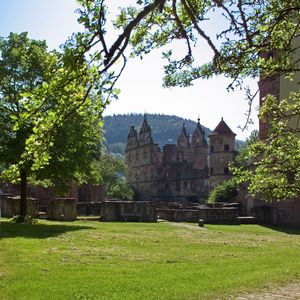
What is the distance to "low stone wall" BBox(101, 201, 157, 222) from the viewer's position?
30781 millimetres

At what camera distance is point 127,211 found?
31359 mm

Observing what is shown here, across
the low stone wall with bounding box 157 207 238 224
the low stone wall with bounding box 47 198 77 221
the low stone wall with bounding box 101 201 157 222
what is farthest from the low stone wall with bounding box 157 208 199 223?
the low stone wall with bounding box 47 198 77 221

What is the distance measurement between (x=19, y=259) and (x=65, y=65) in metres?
8.48

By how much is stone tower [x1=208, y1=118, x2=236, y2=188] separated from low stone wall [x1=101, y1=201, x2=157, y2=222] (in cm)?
3045

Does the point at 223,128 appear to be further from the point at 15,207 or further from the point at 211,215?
the point at 15,207

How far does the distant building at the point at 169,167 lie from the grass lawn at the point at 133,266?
52.6m

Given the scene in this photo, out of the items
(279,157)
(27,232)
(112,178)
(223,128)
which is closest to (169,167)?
(112,178)

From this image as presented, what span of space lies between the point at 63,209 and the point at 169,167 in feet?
159

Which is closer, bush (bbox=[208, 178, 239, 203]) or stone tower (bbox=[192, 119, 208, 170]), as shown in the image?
bush (bbox=[208, 178, 239, 203])

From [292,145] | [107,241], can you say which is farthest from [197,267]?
[107,241]

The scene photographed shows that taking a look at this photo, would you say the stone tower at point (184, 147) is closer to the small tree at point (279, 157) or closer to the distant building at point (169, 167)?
the distant building at point (169, 167)

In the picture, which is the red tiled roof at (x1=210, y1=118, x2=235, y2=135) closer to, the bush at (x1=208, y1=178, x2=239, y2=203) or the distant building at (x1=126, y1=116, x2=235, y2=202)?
the distant building at (x1=126, y1=116, x2=235, y2=202)

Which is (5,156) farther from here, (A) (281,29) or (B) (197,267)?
(A) (281,29)

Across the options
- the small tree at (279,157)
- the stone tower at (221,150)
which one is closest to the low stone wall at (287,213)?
the small tree at (279,157)
